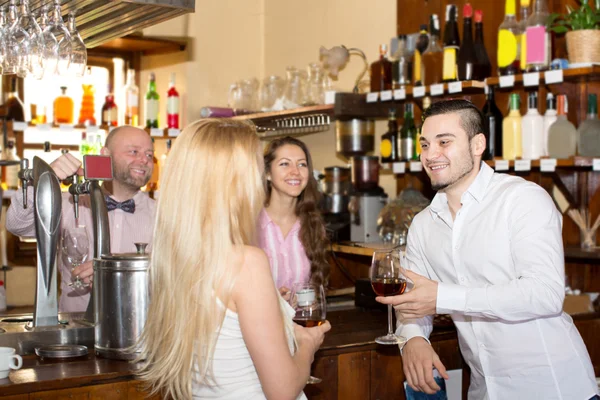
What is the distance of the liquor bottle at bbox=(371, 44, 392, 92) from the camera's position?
4.66m

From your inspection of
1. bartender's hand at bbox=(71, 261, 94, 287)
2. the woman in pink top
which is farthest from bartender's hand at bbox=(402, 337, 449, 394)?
the woman in pink top

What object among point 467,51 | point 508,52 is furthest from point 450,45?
point 508,52

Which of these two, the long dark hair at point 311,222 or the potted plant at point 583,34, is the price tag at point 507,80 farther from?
the long dark hair at point 311,222

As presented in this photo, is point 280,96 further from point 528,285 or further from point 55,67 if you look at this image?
point 528,285

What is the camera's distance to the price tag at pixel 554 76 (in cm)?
347

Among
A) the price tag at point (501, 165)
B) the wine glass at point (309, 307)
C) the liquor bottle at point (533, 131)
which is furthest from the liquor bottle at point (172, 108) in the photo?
the wine glass at point (309, 307)

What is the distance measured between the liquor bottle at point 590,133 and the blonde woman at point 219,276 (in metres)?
2.22

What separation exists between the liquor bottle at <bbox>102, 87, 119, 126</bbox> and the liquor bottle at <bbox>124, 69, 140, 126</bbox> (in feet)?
0.39

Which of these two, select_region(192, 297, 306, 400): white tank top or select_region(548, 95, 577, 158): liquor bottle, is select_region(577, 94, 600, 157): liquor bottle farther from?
select_region(192, 297, 306, 400): white tank top

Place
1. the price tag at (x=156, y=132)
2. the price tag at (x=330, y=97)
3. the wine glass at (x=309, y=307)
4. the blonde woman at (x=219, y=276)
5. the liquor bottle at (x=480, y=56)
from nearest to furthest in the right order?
the blonde woman at (x=219, y=276) < the wine glass at (x=309, y=307) < the liquor bottle at (x=480, y=56) < the price tag at (x=330, y=97) < the price tag at (x=156, y=132)

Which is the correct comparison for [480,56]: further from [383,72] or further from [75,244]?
[75,244]

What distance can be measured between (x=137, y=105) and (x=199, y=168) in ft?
14.1

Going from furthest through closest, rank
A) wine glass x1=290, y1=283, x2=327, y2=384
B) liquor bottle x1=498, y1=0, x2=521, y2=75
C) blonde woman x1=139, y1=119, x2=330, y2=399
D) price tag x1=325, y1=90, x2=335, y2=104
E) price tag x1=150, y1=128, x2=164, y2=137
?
1. price tag x1=150, y1=128, x2=164, y2=137
2. price tag x1=325, y1=90, x2=335, y2=104
3. liquor bottle x1=498, y1=0, x2=521, y2=75
4. wine glass x1=290, y1=283, x2=327, y2=384
5. blonde woman x1=139, y1=119, x2=330, y2=399

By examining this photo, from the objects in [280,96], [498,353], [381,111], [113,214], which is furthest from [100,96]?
[498,353]
